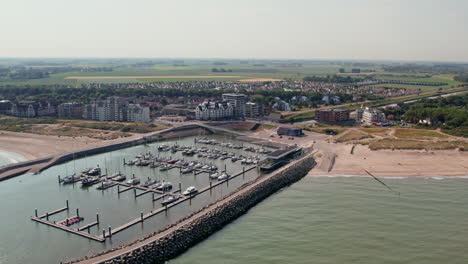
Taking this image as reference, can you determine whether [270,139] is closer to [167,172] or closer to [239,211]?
[167,172]

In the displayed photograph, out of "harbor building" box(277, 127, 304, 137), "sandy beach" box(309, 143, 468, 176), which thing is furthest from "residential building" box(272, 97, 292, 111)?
"sandy beach" box(309, 143, 468, 176)

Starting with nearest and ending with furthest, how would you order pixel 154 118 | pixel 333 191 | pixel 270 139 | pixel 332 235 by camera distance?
1. pixel 332 235
2. pixel 333 191
3. pixel 270 139
4. pixel 154 118

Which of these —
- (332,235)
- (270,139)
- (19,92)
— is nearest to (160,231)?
(332,235)

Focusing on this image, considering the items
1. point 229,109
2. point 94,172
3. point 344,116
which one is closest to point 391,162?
point 344,116

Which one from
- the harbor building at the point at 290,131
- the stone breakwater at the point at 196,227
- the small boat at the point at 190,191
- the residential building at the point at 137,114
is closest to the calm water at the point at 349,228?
the stone breakwater at the point at 196,227

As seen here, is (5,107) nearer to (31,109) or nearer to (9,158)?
(31,109)

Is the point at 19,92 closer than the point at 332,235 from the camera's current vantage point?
No

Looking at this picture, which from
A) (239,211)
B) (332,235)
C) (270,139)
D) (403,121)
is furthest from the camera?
(403,121)
